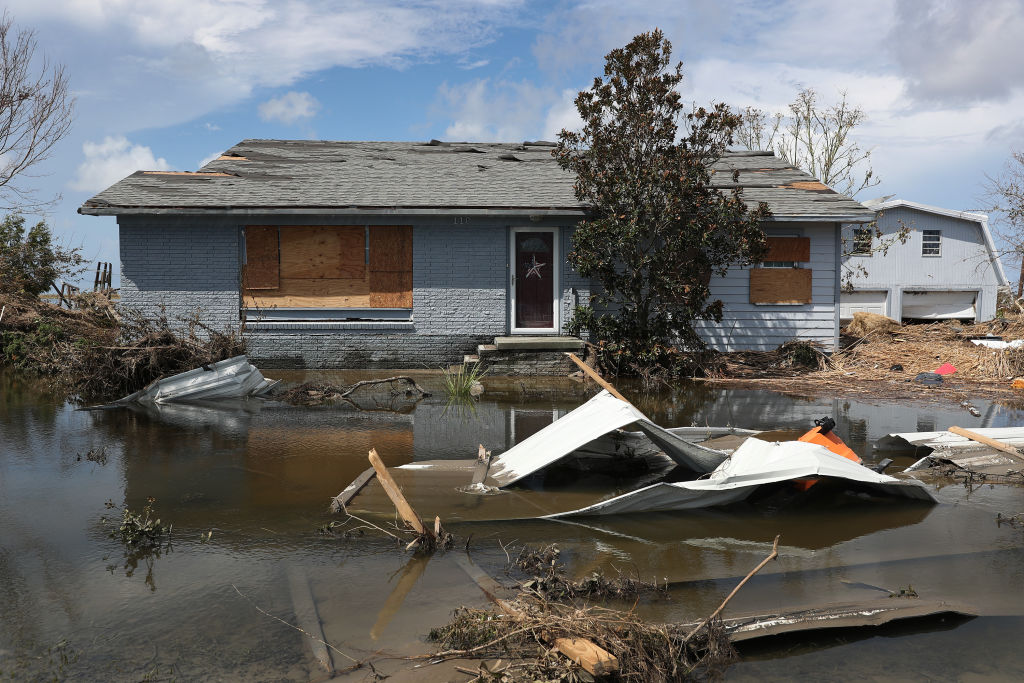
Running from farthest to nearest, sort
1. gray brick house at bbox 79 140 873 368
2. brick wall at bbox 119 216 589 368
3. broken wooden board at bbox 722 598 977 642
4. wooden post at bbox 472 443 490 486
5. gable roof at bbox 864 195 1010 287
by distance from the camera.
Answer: gable roof at bbox 864 195 1010 287
brick wall at bbox 119 216 589 368
gray brick house at bbox 79 140 873 368
wooden post at bbox 472 443 490 486
broken wooden board at bbox 722 598 977 642

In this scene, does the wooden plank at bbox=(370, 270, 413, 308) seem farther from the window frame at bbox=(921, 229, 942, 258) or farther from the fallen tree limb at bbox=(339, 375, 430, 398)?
the window frame at bbox=(921, 229, 942, 258)

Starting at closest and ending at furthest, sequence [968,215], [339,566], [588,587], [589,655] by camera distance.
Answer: [589,655]
[588,587]
[339,566]
[968,215]

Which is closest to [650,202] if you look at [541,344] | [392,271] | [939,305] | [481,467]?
[541,344]

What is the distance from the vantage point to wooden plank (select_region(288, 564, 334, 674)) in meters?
3.53

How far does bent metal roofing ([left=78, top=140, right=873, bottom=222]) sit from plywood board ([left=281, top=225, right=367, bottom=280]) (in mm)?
719

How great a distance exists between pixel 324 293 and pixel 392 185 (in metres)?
2.69

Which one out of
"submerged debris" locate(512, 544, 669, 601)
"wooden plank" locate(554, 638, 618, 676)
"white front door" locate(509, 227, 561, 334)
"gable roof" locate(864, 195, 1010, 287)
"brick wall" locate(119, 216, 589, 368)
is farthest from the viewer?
"gable roof" locate(864, 195, 1010, 287)

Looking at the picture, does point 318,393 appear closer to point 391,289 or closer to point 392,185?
point 391,289

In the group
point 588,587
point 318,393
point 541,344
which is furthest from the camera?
point 541,344

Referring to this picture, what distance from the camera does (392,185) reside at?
15.8 metres

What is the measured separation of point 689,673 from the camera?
135 inches

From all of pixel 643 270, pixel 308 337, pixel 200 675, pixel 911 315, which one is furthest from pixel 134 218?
pixel 911 315

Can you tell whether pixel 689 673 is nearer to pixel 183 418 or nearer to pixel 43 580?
pixel 43 580

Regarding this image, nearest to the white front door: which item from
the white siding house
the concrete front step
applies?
the concrete front step
